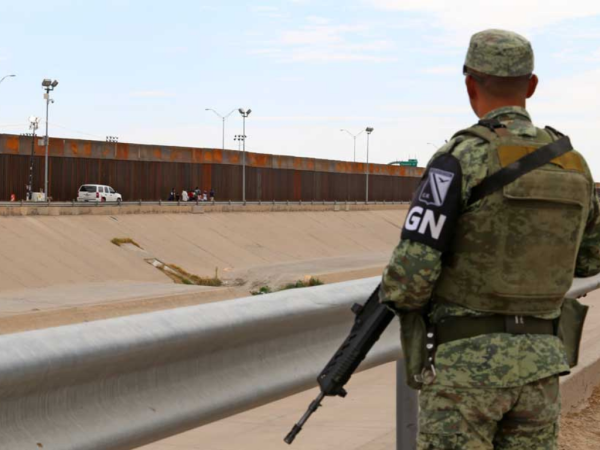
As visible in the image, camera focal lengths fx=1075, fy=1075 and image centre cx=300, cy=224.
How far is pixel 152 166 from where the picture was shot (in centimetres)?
7688

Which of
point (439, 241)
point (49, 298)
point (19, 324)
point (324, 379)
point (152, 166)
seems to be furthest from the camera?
point (152, 166)

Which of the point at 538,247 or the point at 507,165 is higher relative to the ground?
the point at 507,165

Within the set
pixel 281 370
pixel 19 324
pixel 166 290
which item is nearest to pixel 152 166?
pixel 166 290

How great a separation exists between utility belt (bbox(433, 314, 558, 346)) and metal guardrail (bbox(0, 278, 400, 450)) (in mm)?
864

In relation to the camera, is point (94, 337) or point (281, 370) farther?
point (281, 370)

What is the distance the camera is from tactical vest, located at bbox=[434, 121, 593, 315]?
3.31m

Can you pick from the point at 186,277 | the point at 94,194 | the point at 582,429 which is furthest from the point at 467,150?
the point at 94,194

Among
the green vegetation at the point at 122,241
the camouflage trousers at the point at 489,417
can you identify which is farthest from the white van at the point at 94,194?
the camouflage trousers at the point at 489,417

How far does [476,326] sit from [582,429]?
12.4 ft

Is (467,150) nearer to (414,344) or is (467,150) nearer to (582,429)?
(414,344)

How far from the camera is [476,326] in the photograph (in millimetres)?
3326

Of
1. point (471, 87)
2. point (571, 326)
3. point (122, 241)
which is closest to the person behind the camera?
→ point (471, 87)

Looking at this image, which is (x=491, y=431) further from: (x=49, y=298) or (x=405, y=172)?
(x=405, y=172)

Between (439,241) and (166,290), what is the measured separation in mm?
42990
